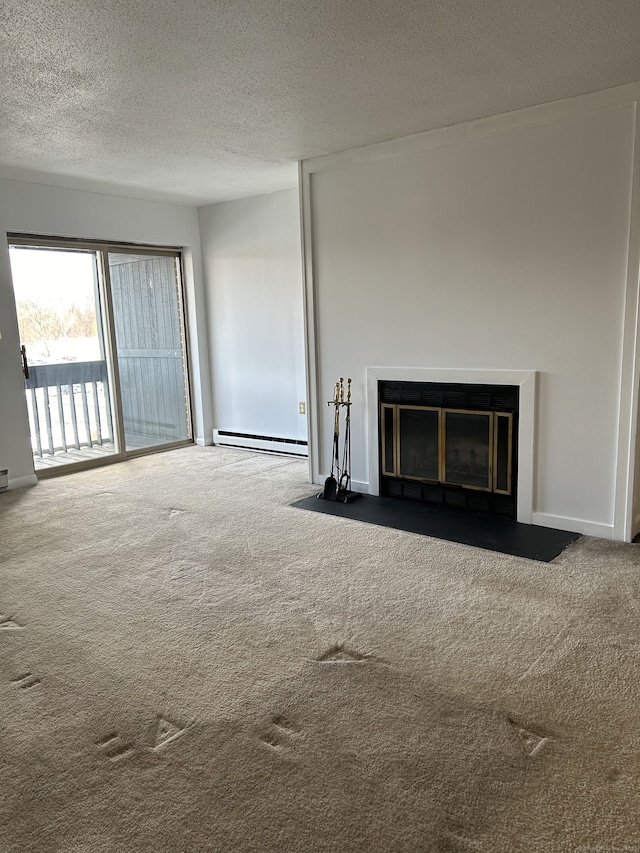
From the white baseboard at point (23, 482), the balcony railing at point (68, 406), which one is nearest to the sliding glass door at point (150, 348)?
the balcony railing at point (68, 406)

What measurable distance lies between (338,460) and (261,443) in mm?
1594

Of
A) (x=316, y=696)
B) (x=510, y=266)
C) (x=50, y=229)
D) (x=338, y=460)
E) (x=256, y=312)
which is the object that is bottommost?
(x=316, y=696)

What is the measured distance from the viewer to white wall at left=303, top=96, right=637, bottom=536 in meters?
3.32

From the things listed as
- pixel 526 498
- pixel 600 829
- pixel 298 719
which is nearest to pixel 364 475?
pixel 526 498

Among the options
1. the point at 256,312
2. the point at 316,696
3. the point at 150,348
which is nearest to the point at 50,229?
the point at 150,348

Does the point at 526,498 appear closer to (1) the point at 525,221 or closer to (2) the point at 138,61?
(1) the point at 525,221

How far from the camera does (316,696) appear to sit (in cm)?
212

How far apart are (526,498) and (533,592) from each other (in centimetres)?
98

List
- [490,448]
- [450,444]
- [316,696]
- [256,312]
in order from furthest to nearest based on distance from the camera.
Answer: [256,312], [450,444], [490,448], [316,696]

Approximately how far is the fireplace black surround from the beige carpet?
653 mm

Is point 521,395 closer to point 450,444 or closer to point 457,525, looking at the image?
point 450,444

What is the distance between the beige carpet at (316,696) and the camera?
1594mm

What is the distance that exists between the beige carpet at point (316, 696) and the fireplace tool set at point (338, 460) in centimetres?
69

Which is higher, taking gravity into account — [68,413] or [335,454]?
[68,413]
